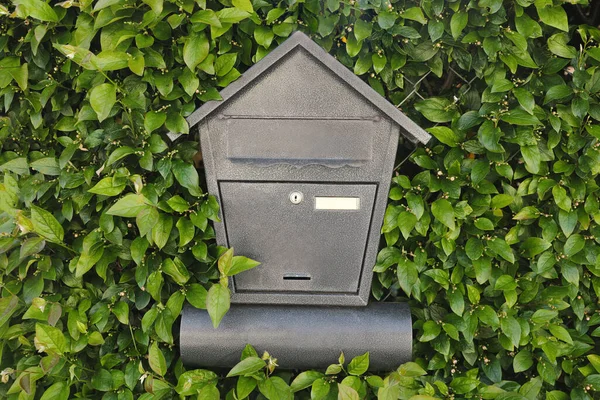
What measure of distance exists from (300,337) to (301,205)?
440 mm

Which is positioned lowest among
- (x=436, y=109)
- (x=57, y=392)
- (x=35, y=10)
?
(x=57, y=392)

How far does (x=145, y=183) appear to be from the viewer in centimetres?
174

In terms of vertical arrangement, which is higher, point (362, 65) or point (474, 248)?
point (362, 65)

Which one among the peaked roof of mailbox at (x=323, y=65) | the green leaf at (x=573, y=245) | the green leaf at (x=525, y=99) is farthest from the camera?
the green leaf at (x=573, y=245)

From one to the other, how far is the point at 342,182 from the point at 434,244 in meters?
0.40

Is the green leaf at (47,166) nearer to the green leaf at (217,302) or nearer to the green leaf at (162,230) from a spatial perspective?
the green leaf at (162,230)

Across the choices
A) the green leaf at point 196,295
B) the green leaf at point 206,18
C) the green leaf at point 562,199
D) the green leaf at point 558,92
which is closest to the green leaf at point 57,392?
the green leaf at point 196,295

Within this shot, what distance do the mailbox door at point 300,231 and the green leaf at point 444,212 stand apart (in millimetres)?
215

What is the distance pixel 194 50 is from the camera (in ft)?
5.24

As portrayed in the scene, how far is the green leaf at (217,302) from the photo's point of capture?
159cm

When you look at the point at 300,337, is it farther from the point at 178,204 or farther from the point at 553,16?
the point at 553,16

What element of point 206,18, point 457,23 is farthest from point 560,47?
point 206,18

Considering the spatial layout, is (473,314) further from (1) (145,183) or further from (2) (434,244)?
(1) (145,183)

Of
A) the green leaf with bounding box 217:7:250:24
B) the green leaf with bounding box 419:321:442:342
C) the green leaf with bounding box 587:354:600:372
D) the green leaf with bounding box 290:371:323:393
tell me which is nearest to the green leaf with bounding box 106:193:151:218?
the green leaf with bounding box 217:7:250:24
